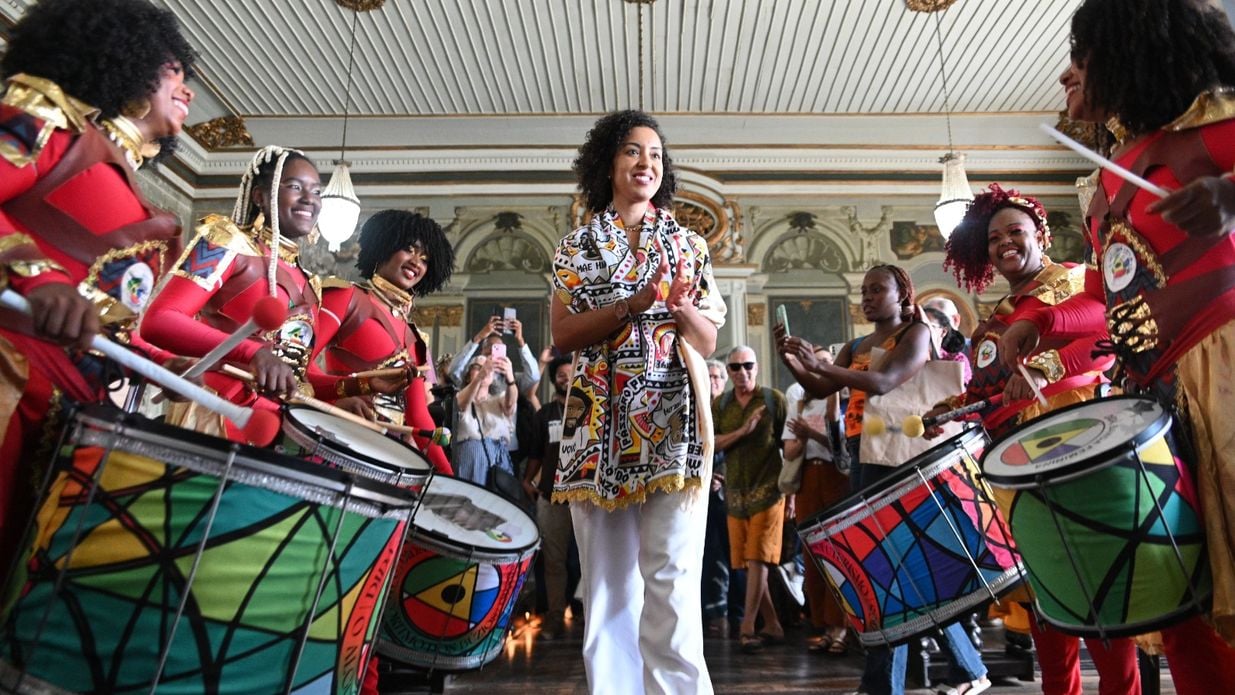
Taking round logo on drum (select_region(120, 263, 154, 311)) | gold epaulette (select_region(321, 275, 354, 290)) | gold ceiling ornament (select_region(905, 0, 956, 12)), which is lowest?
round logo on drum (select_region(120, 263, 154, 311))

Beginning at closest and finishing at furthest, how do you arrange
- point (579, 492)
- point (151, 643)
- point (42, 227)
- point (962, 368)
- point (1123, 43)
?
point (151, 643) → point (42, 227) → point (1123, 43) → point (579, 492) → point (962, 368)

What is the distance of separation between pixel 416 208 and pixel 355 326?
6509 millimetres

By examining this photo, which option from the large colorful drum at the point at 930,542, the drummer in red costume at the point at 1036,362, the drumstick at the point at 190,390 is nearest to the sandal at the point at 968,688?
the drummer in red costume at the point at 1036,362

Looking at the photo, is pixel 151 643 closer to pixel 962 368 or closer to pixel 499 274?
pixel 962 368

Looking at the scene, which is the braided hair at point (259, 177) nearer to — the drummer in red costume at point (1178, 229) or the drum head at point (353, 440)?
the drum head at point (353, 440)

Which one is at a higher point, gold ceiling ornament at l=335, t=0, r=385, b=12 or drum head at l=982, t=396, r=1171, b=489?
gold ceiling ornament at l=335, t=0, r=385, b=12

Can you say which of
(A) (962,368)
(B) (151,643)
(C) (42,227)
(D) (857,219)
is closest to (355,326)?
(C) (42,227)

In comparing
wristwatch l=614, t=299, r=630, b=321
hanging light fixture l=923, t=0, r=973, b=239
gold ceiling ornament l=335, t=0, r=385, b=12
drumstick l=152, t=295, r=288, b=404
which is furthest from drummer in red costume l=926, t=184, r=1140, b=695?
gold ceiling ornament l=335, t=0, r=385, b=12

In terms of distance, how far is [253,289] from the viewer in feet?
7.15

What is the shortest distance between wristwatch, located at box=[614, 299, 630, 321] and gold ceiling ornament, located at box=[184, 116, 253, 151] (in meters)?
8.19

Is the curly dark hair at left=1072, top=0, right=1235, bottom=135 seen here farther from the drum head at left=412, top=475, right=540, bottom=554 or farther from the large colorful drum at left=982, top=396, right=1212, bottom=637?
the drum head at left=412, top=475, right=540, bottom=554

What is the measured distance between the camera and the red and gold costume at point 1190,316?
4.23 feet

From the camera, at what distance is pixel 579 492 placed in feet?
5.99

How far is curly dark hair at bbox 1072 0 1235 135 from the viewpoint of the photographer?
145cm
